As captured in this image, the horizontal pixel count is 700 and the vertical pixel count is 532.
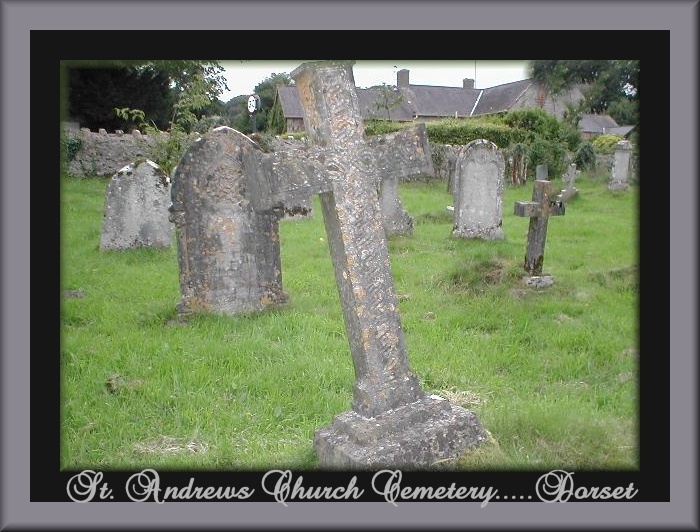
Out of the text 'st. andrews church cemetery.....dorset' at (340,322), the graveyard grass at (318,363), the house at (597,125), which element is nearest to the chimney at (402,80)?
the house at (597,125)

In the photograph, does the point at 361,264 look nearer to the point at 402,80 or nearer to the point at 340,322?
the point at 340,322

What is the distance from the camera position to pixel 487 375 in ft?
17.5

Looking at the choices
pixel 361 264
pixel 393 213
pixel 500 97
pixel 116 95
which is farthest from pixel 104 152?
pixel 361 264

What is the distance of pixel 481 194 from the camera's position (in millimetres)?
11375

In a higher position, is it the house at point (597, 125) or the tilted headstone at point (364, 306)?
the house at point (597, 125)

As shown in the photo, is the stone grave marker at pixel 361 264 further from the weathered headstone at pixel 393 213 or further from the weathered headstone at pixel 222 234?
the weathered headstone at pixel 393 213

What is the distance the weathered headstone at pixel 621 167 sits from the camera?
60.0ft

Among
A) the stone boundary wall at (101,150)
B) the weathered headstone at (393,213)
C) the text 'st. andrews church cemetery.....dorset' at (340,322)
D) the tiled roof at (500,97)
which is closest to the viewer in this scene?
the text 'st. andrews church cemetery.....dorset' at (340,322)

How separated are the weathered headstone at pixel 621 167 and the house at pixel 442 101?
14.7 ft

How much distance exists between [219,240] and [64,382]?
2.38 meters

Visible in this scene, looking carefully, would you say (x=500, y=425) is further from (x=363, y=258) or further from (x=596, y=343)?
(x=596, y=343)

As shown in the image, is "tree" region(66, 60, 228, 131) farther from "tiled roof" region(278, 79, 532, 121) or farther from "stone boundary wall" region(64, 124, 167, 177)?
"tiled roof" region(278, 79, 532, 121)

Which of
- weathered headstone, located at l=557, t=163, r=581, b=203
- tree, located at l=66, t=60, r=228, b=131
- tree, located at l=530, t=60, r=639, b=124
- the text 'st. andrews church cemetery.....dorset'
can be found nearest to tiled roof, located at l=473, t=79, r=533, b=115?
tree, located at l=530, t=60, r=639, b=124

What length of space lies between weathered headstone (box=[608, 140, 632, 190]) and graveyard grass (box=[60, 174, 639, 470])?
977 centimetres
